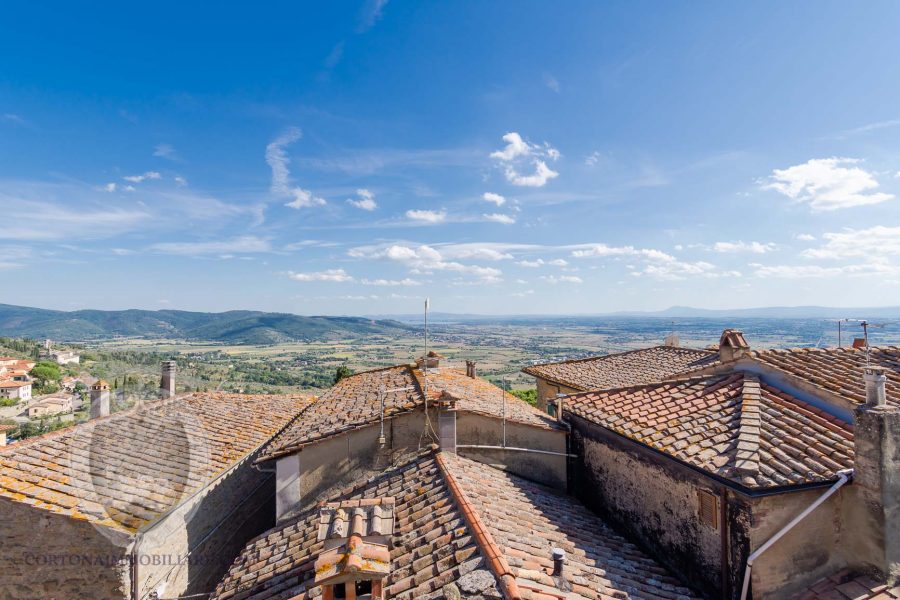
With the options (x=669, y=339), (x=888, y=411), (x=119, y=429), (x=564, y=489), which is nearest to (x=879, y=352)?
A: (x=888, y=411)

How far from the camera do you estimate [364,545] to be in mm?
5758

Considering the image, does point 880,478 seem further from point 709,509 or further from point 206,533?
point 206,533

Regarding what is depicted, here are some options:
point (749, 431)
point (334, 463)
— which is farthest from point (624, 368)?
point (334, 463)

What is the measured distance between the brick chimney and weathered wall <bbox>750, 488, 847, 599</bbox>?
39 centimetres

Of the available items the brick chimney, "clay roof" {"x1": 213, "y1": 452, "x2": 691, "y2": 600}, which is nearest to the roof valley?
the brick chimney

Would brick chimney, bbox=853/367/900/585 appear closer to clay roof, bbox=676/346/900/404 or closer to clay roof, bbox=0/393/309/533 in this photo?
clay roof, bbox=676/346/900/404

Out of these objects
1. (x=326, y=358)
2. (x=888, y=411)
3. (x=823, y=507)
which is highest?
(x=888, y=411)

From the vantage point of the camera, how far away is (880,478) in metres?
5.47

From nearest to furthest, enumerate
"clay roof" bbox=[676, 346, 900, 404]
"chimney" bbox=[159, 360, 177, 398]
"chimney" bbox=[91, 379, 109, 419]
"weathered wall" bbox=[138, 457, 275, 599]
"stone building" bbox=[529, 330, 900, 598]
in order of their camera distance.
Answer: "stone building" bbox=[529, 330, 900, 598]
"clay roof" bbox=[676, 346, 900, 404]
"weathered wall" bbox=[138, 457, 275, 599]
"chimney" bbox=[91, 379, 109, 419]
"chimney" bbox=[159, 360, 177, 398]

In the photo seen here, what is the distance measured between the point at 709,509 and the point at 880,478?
6.68ft

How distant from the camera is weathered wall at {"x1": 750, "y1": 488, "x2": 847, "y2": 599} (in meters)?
5.81

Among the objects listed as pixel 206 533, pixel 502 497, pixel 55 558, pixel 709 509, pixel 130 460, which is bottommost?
pixel 206 533

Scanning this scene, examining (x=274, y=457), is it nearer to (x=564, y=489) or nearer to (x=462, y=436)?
(x=462, y=436)

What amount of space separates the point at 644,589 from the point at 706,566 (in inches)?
41.7
